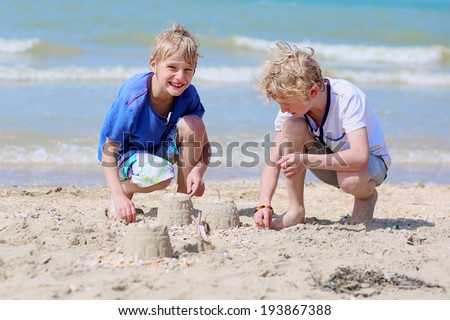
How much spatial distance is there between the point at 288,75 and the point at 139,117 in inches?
41.8

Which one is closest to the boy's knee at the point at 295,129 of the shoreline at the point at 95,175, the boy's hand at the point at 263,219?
the boy's hand at the point at 263,219

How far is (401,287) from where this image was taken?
3205mm

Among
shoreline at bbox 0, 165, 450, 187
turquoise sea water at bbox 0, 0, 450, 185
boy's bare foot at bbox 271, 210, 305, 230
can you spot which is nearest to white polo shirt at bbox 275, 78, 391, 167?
boy's bare foot at bbox 271, 210, 305, 230

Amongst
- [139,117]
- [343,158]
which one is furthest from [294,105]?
[139,117]

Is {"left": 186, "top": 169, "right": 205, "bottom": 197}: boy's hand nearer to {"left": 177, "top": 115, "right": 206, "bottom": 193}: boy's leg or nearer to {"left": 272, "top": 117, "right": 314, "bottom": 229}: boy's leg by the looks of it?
{"left": 177, "top": 115, "right": 206, "bottom": 193}: boy's leg

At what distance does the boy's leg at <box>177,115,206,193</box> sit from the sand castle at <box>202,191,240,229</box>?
65cm

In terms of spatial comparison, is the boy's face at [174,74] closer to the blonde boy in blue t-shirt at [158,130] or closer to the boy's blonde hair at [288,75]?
the blonde boy in blue t-shirt at [158,130]

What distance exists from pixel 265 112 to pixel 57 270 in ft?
18.9

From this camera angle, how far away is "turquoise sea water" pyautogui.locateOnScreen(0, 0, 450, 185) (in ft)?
22.5

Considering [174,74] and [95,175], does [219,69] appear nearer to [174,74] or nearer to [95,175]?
[95,175]

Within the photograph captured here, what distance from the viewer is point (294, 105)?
13.4 feet

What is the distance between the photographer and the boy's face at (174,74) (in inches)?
173

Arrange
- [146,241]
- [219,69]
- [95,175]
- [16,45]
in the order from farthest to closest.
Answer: [16,45] < [219,69] < [95,175] < [146,241]

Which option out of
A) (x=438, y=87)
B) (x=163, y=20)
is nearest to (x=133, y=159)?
(x=438, y=87)
